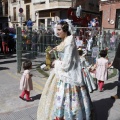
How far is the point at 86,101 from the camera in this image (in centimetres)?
342

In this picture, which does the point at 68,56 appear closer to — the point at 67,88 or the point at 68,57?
the point at 68,57

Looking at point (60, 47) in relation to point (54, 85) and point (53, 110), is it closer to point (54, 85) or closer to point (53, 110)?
point (54, 85)

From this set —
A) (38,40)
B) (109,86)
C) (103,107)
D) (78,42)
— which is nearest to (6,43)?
(38,40)

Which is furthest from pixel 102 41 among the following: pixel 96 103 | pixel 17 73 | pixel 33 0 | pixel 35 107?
pixel 33 0

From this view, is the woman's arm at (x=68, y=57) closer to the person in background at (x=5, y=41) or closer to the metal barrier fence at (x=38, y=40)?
the metal barrier fence at (x=38, y=40)

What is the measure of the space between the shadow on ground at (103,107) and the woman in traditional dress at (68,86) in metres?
0.75

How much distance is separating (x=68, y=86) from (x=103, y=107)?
4.96 feet

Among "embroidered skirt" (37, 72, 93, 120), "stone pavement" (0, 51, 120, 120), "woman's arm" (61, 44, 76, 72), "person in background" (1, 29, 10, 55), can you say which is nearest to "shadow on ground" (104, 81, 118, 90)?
"stone pavement" (0, 51, 120, 120)

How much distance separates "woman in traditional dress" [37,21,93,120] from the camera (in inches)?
129

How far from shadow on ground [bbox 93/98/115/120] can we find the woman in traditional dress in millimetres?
753

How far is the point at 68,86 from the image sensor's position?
11.0ft

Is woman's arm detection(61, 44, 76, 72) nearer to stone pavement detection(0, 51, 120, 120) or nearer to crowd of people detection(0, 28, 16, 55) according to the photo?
stone pavement detection(0, 51, 120, 120)

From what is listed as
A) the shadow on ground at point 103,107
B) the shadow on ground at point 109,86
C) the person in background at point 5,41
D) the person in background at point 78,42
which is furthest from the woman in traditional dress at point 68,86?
the person in background at point 5,41

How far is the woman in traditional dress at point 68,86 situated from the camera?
3275 millimetres
